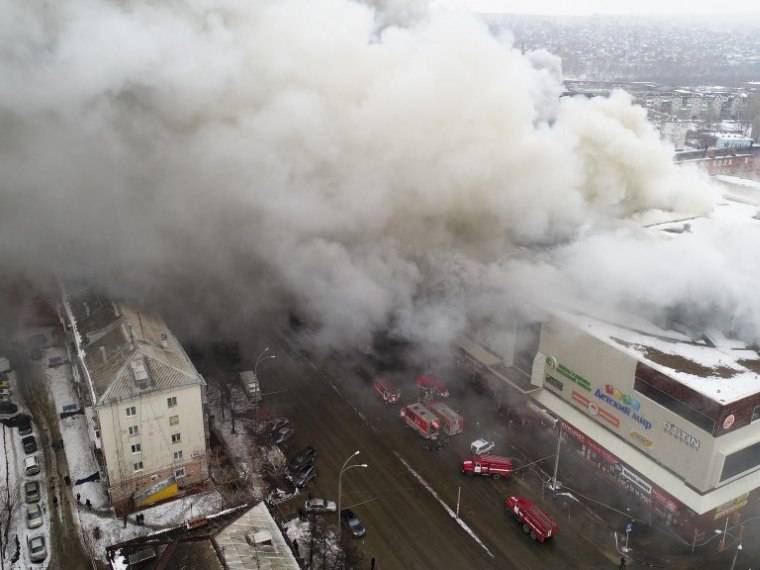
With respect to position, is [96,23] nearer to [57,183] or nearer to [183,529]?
[57,183]

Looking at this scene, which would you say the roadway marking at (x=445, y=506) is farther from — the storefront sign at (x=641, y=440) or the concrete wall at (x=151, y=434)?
the concrete wall at (x=151, y=434)

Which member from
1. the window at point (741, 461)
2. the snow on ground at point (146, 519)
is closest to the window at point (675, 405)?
the window at point (741, 461)

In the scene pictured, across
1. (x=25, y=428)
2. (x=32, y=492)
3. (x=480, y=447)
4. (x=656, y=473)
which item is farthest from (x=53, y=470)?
(x=656, y=473)

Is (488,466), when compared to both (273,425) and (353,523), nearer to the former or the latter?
(353,523)

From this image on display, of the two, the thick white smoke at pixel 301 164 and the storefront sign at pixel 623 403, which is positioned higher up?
the thick white smoke at pixel 301 164

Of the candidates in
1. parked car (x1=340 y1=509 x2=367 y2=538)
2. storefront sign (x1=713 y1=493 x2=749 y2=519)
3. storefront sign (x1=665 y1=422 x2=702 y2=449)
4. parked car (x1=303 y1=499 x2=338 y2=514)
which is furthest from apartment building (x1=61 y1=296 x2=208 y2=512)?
storefront sign (x1=713 y1=493 x2=749 y2=519)

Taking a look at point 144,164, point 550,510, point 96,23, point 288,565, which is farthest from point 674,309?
point 96,23

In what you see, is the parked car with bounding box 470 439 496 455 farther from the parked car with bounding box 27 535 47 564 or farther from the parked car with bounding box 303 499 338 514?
the parked car with bounding box 27 535 47 564
